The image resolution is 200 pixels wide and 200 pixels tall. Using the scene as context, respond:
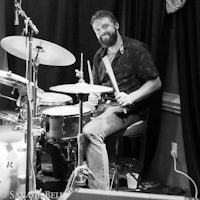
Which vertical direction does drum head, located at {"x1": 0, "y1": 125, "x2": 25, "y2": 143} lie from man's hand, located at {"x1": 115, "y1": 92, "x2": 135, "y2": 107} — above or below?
below

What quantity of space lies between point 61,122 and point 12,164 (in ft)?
1.35

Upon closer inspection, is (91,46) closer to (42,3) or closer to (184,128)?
(42,3)

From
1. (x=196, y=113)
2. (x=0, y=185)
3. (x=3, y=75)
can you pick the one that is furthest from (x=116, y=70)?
(x=0, y=185)

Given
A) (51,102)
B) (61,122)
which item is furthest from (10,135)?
(51,102)

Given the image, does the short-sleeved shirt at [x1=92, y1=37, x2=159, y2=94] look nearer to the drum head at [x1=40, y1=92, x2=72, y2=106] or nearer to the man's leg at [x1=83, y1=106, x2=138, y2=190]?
the man's leg at [x1=83, y1=106, x2=138, y2=190]

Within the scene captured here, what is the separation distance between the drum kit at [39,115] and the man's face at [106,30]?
12.6 inches

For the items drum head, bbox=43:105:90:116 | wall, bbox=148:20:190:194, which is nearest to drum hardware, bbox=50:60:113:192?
drum head, bbox=43:105:90:116

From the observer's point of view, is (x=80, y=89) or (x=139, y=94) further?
(x=139, y=94)

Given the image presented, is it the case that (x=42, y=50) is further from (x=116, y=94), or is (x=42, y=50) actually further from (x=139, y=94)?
(x=139, y=94)

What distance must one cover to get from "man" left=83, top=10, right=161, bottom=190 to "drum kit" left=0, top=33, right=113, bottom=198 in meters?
0.10

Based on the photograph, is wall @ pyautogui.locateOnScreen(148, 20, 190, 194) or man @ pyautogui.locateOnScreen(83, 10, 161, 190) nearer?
man @ pyautogui.locateOnScreen(83, 10, 161, 190)

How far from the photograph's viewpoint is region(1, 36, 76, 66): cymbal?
2.40 metres

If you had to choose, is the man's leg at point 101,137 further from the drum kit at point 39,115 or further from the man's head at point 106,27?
the man's head at point 106,27

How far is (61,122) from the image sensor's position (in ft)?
8.36
